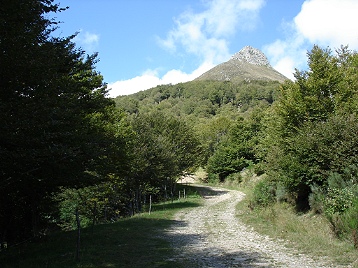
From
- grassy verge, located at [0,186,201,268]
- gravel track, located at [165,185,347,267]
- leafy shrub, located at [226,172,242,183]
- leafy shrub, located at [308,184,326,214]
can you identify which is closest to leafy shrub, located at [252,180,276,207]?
gravel track, located at [165,185,347,267]

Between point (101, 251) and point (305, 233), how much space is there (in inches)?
306

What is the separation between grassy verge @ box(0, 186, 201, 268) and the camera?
9195 millimetres

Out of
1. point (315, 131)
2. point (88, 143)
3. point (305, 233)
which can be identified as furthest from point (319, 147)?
point (88, 143)

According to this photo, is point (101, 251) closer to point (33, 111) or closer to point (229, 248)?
point (229, 248)

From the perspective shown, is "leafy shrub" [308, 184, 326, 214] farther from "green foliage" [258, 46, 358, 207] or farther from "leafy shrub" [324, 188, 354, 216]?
"leafy shrub" [324, 188, 354, 216]

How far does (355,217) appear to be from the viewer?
390 inches

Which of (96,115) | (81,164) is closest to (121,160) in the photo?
(96,115)

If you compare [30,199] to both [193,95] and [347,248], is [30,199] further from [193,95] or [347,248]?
[193,95]

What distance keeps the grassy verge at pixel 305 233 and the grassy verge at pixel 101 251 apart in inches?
174

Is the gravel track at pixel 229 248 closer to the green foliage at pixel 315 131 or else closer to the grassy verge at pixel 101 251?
the grassy verge at pixel 101 251

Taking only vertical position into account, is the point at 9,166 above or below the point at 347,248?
above

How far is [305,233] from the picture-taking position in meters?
12.1

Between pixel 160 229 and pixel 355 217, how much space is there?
970 centimetres

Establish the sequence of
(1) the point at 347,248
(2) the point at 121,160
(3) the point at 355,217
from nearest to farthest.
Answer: (1) the point at 347,248, (3) the point at 355,217, (2) the point at 121,160
